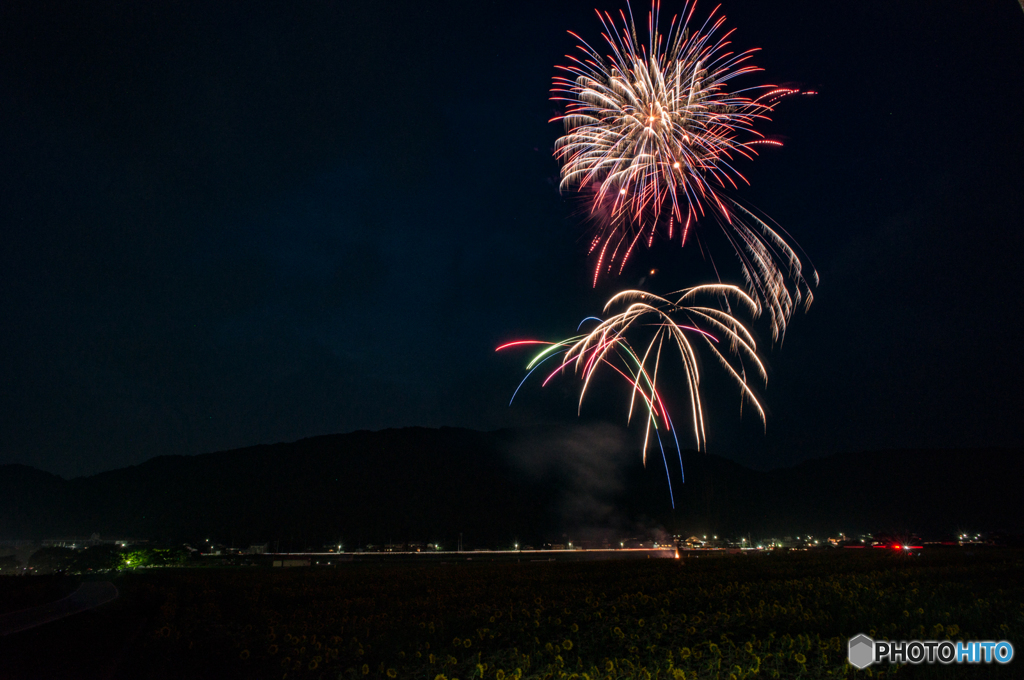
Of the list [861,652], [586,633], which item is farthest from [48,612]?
[861,652]

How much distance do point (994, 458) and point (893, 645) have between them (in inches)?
10293

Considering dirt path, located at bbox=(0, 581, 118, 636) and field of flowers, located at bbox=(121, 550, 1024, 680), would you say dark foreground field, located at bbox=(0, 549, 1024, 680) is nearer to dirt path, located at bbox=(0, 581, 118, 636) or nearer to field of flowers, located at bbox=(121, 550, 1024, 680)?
field of flowers, located at bbox=(121, 550, 1024, 680)

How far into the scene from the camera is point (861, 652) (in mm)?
7438

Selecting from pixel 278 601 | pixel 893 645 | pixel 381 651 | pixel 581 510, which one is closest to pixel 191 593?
pixel 278 601

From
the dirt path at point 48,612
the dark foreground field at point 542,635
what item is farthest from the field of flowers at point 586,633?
the dirt path at point 48,612

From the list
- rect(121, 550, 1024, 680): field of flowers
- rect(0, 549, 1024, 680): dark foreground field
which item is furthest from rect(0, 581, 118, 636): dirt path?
rect(121, 550, 1024, 680): field of flowers

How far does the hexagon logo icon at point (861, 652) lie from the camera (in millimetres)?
7173

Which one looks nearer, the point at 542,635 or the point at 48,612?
the point at 542,635

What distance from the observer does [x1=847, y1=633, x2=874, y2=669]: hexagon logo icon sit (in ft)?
23.5

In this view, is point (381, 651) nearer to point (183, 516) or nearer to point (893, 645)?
point (893, 645)

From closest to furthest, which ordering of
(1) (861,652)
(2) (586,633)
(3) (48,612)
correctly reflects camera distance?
1. (1) (861,652)
2. (2) (586,633)
3. (3) (48,612)

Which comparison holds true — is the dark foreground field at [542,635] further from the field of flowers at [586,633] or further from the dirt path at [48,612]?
the dirt path at [48,612]

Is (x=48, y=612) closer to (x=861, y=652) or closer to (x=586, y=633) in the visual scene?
(x=586, y=633)

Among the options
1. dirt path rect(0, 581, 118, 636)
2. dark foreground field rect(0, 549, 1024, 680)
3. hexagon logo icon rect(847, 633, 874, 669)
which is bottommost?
dirt path rect(0, 581, 118, 636)
